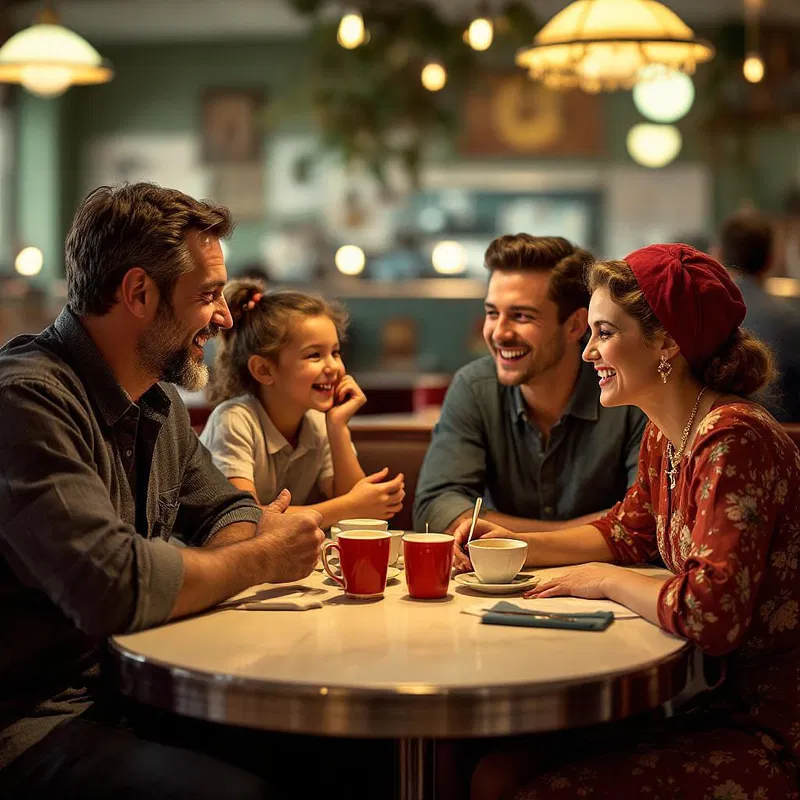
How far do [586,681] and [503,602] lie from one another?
14.7 inches

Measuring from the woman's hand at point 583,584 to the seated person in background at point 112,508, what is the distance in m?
0.38

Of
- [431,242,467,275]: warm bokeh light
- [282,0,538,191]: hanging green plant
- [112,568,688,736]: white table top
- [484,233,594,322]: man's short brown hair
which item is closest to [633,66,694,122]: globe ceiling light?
[282,0,538,191]: hanging green plant

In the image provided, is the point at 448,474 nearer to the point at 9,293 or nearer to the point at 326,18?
the point at 9,293

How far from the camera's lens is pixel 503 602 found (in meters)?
1.85

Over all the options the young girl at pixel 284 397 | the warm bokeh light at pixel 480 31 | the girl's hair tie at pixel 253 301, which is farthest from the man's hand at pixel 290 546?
the warm bokeh light at pixel 480 31

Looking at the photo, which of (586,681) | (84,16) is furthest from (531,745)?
(84,16)

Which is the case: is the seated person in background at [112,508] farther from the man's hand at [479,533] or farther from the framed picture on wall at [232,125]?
the framed picture on wall at [232,125]

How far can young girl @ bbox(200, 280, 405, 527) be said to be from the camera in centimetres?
266

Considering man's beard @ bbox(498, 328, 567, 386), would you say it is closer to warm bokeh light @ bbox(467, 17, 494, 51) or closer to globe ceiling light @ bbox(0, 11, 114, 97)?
warm bokeh light @ bbox(467, 17, 494, 51)

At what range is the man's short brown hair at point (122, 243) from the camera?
1939 millimetres

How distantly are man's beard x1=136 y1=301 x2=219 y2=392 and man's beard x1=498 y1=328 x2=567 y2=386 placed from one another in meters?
0.86

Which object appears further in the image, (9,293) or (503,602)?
(9,293)

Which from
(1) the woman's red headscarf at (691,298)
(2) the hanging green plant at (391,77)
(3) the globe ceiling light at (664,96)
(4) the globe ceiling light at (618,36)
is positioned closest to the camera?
(1) the woman's red headscarf at (691,298)

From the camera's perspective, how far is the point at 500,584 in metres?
1.96
